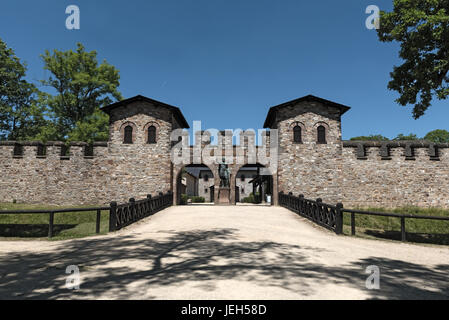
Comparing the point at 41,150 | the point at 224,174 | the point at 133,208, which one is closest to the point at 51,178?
the point at 41,150

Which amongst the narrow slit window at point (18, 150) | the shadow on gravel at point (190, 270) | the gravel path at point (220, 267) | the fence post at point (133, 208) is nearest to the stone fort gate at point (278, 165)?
the narrow slit window at point (18, 150)

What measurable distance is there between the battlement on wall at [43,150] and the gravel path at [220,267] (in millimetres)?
12596

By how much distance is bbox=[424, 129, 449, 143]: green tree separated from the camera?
47906 mm

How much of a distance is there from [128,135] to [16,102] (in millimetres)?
14620

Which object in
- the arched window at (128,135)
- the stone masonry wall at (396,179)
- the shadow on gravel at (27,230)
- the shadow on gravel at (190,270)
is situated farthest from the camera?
the arched window at (128,135)

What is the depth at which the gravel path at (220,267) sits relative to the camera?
139 inches

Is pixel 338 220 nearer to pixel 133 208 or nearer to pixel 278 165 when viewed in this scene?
pixel 133 208

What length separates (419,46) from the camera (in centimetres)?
1087

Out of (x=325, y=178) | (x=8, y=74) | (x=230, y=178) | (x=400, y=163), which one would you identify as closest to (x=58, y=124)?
(x=8, y=74)

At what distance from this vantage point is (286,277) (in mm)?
4137

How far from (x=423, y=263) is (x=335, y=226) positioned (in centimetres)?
340

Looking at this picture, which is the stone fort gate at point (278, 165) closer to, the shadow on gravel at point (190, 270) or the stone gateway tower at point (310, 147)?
the stone gateway tower at point (310, 147)

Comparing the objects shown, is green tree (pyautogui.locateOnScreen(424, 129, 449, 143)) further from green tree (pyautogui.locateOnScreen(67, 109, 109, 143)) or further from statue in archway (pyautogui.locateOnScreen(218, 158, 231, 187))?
green tree (pyautogui.locateOnScreen(67, 109, 109, 143))

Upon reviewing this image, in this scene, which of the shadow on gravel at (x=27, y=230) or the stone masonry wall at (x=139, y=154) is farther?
the stone masonry wall at (x=139, y=154)
